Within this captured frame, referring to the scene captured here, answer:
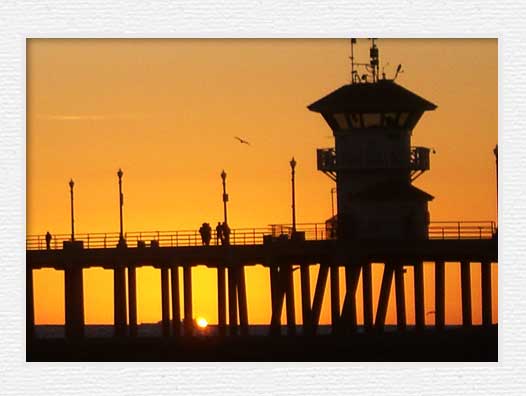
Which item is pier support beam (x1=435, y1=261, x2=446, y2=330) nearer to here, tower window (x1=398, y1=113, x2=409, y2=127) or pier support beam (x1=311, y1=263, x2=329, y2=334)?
pier support beam (x1=311, y1=263, x2=329, y2=334)

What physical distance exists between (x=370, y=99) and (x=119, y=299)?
25.5 ft

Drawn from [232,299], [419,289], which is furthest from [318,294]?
[419,289]

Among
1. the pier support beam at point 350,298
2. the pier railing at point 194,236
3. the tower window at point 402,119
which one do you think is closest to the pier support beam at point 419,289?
the pier support beam at point 350,298

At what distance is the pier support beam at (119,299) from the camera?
91.9 meters

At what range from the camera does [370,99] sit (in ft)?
300

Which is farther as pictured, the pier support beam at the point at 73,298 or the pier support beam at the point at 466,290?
the pier support beam at the point at 466,290

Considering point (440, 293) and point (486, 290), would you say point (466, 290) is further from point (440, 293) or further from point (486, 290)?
point (486, 290)

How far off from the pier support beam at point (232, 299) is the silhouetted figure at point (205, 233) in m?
1.93

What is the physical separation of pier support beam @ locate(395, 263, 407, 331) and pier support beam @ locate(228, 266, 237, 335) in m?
3.94

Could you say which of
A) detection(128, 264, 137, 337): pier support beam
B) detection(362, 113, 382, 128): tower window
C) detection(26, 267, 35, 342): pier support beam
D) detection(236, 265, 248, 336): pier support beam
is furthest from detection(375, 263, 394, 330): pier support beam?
detection(26, 267, 35, 342): pier support beam

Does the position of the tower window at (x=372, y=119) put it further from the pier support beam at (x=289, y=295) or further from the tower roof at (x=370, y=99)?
the pier support beam at (x=289, y=295)

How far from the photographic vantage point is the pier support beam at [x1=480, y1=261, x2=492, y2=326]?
298 ft

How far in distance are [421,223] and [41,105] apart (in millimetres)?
17164
